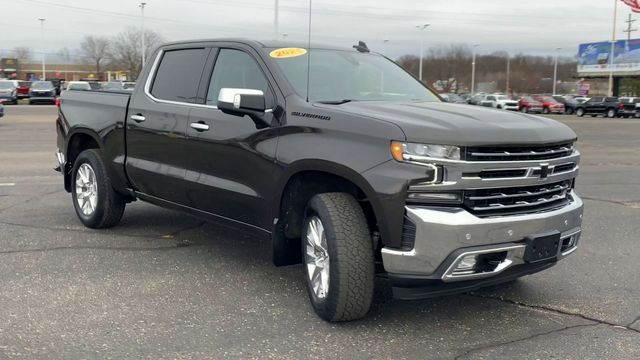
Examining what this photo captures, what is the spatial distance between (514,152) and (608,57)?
71.7 meters

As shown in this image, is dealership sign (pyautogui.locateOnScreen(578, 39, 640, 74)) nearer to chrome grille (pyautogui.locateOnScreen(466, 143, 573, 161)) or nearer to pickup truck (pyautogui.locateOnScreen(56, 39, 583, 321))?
pickup truck (pyautogui.locateOnScreen(56, 39, 583, 321))

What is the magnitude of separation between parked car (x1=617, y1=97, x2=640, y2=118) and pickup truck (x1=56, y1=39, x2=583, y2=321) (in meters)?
42.7

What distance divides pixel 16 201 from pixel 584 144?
16429 mm

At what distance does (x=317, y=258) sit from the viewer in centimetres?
414

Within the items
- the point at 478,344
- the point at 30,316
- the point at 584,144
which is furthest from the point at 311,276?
the point at 584,144

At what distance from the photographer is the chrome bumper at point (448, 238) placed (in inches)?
137

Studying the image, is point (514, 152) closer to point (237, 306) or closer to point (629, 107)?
point (237, 306)

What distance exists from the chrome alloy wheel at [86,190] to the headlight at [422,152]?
149 inches

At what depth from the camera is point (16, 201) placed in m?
7.86

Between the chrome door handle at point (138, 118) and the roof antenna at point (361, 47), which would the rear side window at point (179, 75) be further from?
the roof antenna at point (361, 47)

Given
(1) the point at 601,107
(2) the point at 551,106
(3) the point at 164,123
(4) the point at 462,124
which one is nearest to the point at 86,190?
(3) the point at 164,123

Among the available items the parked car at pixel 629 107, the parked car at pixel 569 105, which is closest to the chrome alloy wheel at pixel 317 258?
Answer: the parked car at pixel 629 107

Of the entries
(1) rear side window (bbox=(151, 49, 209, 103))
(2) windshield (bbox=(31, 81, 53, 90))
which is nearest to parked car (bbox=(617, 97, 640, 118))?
(2) windshield (bbox=(31, 81, 53, 90))

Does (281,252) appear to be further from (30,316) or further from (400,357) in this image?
(30,316)
